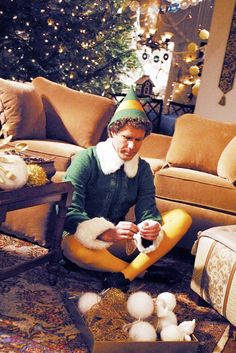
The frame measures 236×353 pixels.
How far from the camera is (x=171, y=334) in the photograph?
1748 millimetres

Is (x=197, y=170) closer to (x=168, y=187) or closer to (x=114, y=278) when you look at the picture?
(x=168, y=187)

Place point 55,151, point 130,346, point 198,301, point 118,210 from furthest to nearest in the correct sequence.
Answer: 1. point 55,151
2. point 118,210
3. point 198,301
4. point 130,346

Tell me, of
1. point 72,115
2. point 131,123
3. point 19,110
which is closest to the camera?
point 131,123

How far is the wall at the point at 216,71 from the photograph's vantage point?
6723 mm

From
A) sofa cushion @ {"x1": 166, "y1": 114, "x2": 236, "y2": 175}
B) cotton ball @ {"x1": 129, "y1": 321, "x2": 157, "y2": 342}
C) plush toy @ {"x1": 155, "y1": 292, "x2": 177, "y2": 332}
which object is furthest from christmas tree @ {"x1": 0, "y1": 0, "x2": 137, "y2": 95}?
cotton ball @ {"x1": 129, "y1": 321, "x2": 157, "y2": 342}

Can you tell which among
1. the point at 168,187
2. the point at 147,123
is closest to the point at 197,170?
the point at 168,187

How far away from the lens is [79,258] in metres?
2.29

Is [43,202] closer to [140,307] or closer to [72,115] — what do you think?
[140,307]

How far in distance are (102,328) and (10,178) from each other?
67 centimetres

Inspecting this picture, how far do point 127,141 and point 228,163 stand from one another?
1226 mm

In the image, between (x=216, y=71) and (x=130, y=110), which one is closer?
(x=130, y=110)

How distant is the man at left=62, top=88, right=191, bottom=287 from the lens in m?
2.23

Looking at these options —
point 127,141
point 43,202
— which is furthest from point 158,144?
point 43,202

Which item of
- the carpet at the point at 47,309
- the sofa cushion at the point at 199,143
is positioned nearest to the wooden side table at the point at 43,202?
the carpet at the point at 47,309
